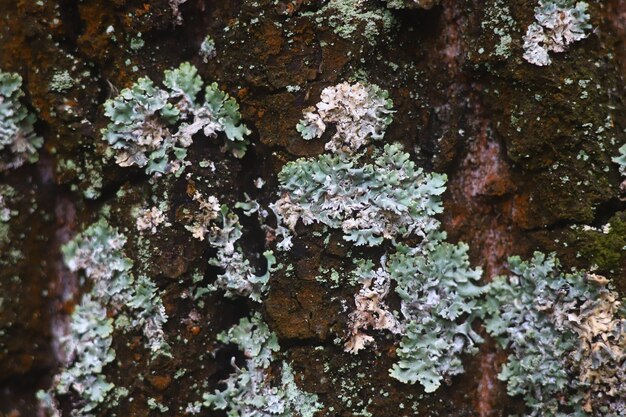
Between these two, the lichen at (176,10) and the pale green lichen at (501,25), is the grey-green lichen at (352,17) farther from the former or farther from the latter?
the lichen at (176,10)

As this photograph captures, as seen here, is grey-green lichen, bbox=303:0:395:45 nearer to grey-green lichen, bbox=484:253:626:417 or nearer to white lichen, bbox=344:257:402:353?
white lichen, bbox=344:257:402:353

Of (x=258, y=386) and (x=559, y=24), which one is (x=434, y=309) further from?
(x=559, y=24)

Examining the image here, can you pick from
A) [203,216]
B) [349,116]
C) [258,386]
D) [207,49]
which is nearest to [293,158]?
[349,116]

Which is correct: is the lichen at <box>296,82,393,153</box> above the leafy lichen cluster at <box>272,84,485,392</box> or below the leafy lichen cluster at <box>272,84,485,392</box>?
above

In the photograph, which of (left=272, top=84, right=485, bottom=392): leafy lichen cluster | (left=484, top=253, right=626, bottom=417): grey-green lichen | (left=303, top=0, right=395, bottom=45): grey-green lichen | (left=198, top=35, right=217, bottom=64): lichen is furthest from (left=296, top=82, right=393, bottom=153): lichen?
(left=484, top=253, right=626, bottom=417): grey-green lichen

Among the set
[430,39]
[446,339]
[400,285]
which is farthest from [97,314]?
[430,39]

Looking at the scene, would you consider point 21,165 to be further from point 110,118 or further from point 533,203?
point 533,203
